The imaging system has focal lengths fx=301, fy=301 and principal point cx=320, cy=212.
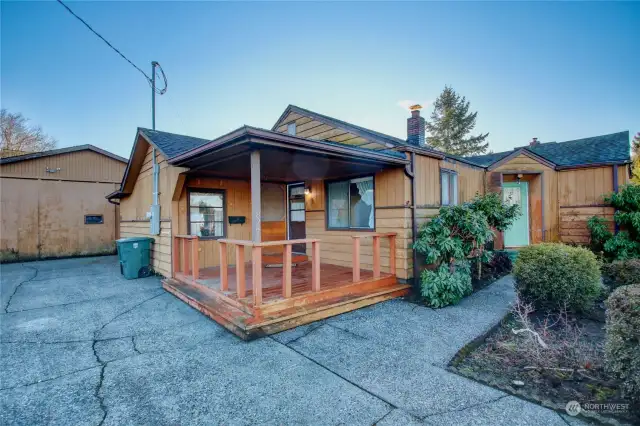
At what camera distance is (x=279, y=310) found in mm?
4125

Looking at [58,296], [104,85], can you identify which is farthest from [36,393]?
[104,85]

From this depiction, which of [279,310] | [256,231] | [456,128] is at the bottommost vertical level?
[279,310]

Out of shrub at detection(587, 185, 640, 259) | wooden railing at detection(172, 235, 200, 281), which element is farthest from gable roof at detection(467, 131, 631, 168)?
wooden railing at detection(172, 235, 200, 281)

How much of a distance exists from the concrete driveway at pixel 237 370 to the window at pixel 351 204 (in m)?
1.96

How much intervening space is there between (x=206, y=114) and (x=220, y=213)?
8.20 metres

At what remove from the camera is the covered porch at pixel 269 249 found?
399cm

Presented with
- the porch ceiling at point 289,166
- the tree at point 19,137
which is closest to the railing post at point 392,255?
the porch ceiling at point 289,166

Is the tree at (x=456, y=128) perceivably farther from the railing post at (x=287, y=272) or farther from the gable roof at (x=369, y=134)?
Answer: the railing post at (x=287, y=272)

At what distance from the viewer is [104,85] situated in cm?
1129

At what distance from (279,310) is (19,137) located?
1881 centimetres

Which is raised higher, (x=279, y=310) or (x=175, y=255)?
(x=175, y=255)

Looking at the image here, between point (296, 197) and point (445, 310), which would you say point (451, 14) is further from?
point (445, 310)

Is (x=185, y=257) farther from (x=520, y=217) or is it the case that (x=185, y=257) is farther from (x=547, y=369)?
(x=520, y=217)

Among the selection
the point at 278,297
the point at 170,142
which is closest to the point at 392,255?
the point at 278,297
